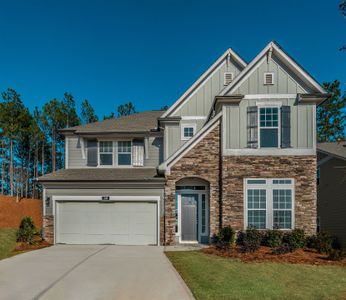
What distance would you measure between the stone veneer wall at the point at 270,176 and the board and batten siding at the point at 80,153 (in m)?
4.58

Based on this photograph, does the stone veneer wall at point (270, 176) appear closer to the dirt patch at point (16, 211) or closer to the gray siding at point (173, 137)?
the gray siding at point (173, 137)

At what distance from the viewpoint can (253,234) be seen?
13.8 metres

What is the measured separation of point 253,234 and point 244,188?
197cm

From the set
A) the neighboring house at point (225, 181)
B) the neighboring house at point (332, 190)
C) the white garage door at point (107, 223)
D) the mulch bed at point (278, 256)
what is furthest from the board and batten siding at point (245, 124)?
the white garage door at point (107, 223)

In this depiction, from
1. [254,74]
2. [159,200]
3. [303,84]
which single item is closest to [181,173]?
[159,200]

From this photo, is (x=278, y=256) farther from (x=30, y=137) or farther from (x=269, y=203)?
(x=30, y=137)

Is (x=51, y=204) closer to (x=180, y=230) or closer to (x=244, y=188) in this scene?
(x=180, y=230)

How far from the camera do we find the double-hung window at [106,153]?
717 inches

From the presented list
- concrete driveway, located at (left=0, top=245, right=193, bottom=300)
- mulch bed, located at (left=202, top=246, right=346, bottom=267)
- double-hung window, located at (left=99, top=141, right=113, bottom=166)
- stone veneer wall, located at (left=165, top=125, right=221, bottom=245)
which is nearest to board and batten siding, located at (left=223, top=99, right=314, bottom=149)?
stone veneer wall, located at (left=165, top=125, right=221, bottom=245)

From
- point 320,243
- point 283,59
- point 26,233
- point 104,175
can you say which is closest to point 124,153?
point 104,175

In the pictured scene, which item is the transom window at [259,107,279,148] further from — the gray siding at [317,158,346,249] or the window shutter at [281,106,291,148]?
the gray siding at [317,158,346,249]

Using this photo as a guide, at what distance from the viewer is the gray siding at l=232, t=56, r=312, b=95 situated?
14789mm

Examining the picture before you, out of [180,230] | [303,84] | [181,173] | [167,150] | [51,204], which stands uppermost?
[303,84]

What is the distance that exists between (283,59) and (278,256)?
328 inches
